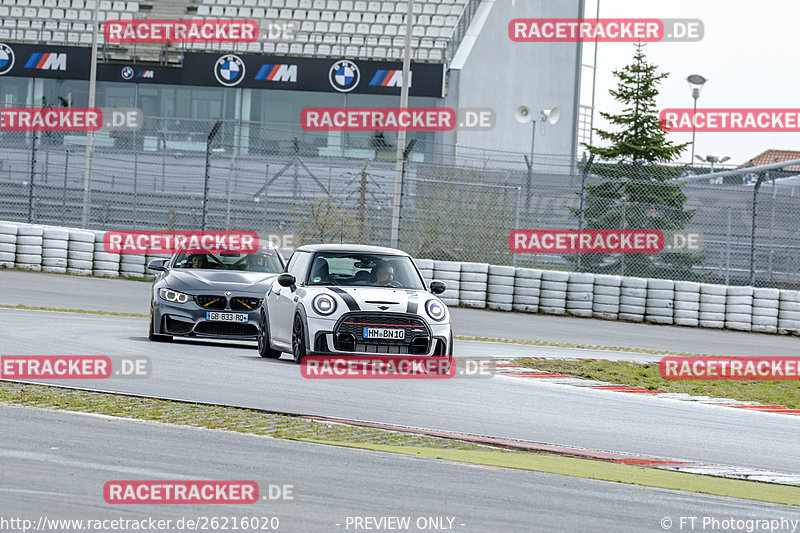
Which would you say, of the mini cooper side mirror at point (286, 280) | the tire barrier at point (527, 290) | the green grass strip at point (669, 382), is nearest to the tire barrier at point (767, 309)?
the tire barrier at point (527, 290)

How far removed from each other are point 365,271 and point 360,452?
17.1ft

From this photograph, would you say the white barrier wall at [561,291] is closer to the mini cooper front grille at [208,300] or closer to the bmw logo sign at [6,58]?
the mini cooper front grille at [208,300]

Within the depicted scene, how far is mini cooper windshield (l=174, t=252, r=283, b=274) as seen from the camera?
14.1 metres

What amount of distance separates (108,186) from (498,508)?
85.9 feet

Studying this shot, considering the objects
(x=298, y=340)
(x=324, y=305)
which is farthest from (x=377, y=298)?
(x=298, y=340)

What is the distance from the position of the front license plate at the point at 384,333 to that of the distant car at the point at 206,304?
226 centimetres

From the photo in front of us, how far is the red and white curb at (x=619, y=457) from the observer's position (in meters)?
7.45

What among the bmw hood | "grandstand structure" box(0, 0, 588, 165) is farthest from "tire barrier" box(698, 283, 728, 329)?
"grandstand structure" box(0, 0, 588, 165)

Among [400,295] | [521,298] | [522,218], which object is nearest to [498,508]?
[400,295]

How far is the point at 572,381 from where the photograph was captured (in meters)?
12.4

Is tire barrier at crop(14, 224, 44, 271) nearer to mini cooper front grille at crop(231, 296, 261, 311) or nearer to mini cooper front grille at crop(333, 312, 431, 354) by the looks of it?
mini cooper front grille at crop(231, 296, 261, 311)

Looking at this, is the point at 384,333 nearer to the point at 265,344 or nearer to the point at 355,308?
the point at 355,308

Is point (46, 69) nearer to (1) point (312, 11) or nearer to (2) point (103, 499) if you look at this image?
(1) point (312, 11)

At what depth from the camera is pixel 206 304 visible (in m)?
13.2
